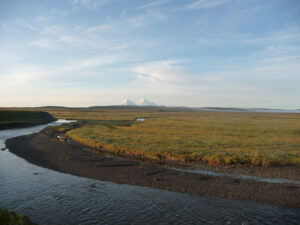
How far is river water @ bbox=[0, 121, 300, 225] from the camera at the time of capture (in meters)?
15.6

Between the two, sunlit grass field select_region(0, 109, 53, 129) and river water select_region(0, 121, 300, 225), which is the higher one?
sunlit grass field select_region(0, 109, 53, 129)

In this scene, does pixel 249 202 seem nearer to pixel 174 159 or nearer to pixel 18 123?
pixel 174 159

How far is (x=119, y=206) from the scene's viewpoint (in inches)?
691

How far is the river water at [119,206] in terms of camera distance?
51.0 ft

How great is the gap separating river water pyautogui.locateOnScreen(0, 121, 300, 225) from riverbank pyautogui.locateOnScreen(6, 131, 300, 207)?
4.16 ft

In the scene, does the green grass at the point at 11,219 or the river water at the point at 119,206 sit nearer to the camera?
the green grass at the point at 11,219

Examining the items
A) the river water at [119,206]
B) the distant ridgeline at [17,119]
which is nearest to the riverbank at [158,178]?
the river water at [119,206]

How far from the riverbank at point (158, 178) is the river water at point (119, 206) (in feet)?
4.16

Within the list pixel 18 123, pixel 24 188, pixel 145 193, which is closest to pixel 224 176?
pixel 145 193

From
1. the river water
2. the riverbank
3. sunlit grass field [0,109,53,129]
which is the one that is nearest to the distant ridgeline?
sunlit grass field [0,109,53,129]

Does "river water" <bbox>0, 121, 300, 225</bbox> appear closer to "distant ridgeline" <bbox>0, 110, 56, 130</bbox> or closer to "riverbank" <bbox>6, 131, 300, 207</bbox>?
"riverbank" <bbox>6, 131, 300, 207</bbox>

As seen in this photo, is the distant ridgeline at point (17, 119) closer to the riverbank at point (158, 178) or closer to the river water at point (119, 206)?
the riverbank at point (158, 178)

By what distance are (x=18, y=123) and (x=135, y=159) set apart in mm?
76806

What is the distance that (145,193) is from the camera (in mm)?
20266
